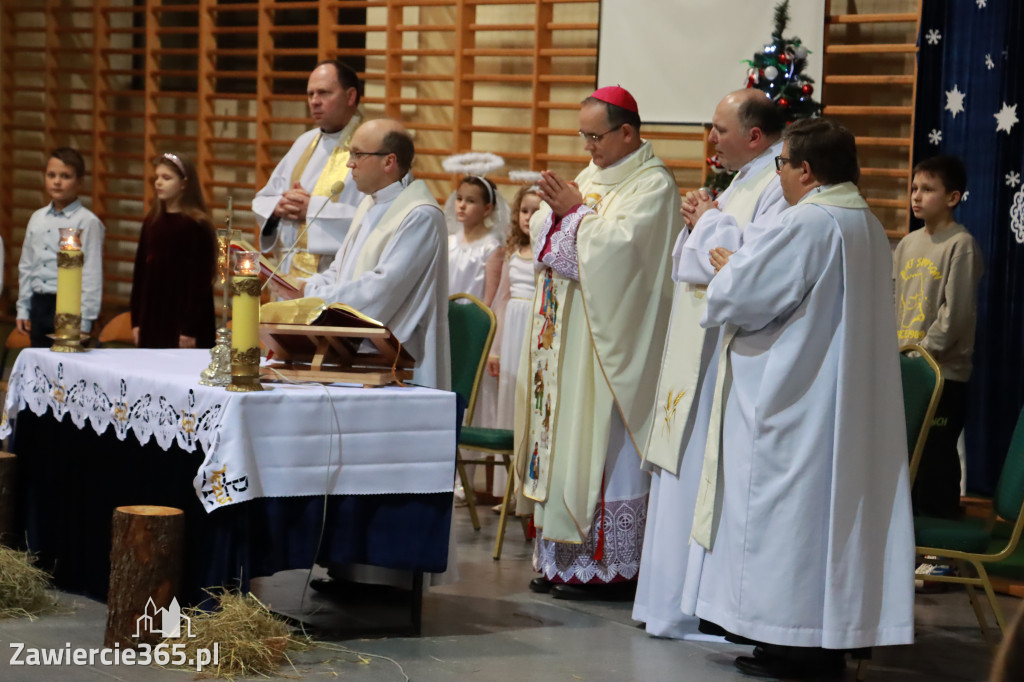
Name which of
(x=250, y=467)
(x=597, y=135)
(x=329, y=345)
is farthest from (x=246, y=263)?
(x=597, y=135)

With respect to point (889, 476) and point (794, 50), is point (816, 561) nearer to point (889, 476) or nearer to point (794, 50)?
point (889, 476)

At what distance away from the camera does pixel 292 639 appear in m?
3.57

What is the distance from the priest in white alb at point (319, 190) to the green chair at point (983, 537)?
2.38 metres

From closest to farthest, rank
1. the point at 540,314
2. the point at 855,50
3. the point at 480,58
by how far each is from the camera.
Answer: the point at 540,314 < the point at 855,50 < the point at 480,58

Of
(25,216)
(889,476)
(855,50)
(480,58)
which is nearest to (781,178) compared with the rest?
(889,476)

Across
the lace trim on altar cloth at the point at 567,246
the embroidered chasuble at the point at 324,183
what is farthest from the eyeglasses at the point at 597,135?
the embroidered chasuble at the point at 324,183

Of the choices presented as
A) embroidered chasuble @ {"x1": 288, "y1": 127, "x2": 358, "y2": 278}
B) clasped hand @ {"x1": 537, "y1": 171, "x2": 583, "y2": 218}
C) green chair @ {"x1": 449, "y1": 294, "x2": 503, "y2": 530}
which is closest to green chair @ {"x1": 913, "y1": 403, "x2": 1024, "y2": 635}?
clasped hand @ {"x1": 537, "y1": 171, "x2": 583, "y2": 218}

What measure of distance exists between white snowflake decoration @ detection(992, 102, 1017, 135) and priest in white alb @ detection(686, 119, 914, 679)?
2195 mm

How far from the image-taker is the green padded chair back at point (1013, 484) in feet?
12.7

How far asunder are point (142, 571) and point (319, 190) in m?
2.19

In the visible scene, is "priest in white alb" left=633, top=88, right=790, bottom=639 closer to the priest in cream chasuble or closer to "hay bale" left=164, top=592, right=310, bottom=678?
the priest in cream chasuble

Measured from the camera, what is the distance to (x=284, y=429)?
345cm

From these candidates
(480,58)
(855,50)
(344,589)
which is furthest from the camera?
(480,58)

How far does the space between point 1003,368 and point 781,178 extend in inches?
92.6
